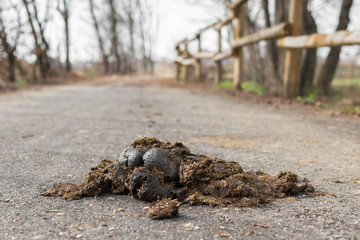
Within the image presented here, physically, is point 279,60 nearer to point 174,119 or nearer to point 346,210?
point 174,119

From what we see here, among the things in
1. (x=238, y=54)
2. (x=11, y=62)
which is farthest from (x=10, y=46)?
(x=238, y=54)

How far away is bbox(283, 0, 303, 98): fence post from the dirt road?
96cm

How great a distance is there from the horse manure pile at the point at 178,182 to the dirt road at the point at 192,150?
6cm

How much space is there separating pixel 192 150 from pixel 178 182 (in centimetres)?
94

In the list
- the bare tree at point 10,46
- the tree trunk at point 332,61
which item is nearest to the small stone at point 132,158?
the tree trunk at point 332,61

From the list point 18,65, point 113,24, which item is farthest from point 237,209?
point 113,24

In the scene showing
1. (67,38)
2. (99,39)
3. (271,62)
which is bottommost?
(271,62)

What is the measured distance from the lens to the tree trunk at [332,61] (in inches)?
269

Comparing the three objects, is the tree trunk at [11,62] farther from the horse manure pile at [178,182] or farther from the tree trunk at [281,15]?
the horse manure pile at [178,182]

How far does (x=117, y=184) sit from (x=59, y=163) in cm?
73

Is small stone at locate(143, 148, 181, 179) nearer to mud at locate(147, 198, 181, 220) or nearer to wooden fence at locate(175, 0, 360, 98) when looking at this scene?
mud at locate(147, 198, 181, 220)

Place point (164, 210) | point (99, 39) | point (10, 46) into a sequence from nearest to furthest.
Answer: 1. point (164, 210)
2. point (10, 46)
3. point (99, 39)

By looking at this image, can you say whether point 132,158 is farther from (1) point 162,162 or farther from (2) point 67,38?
(2) point 67,38

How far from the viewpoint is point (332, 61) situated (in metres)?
7.07
